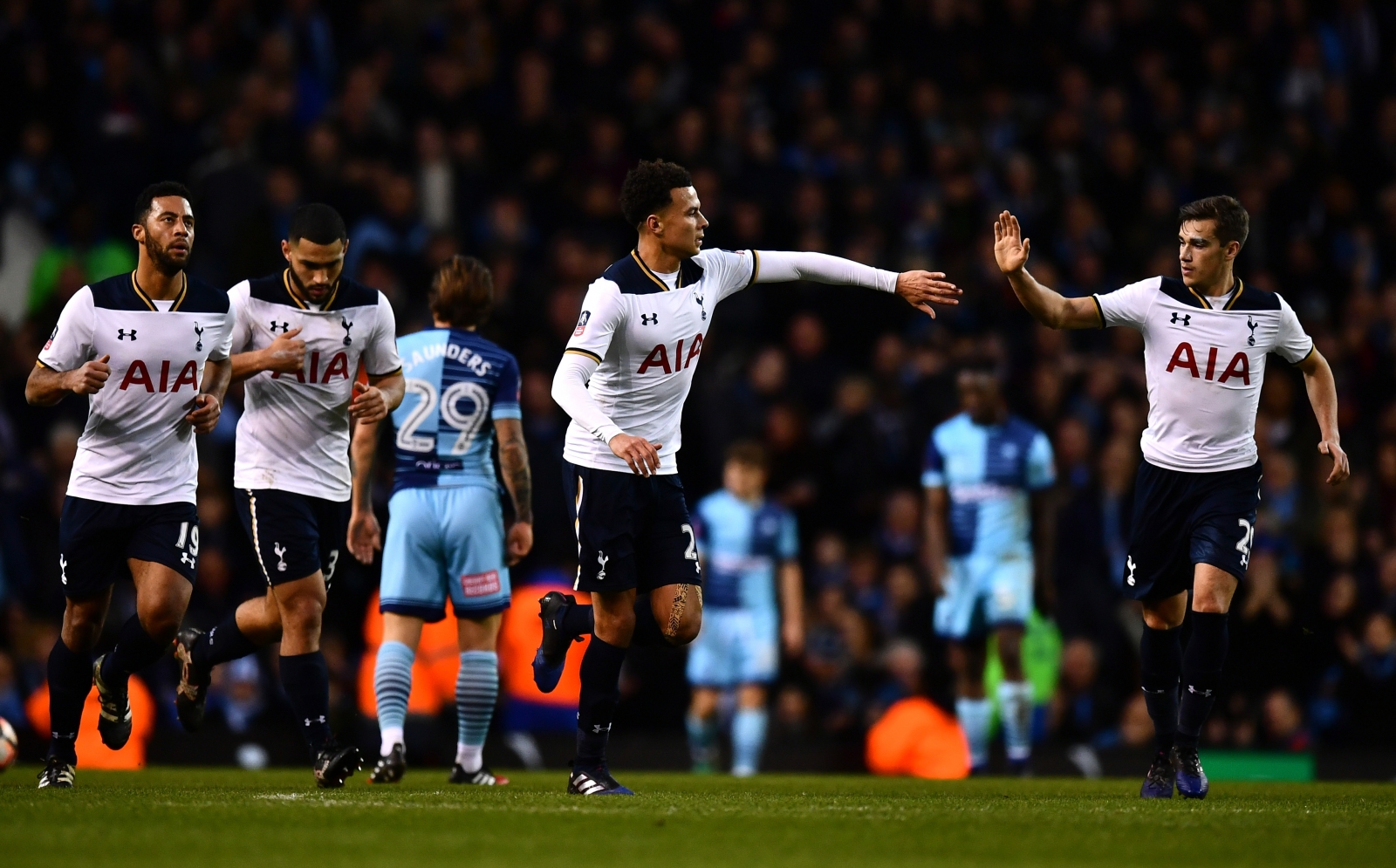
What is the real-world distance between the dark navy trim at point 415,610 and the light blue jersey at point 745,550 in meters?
4.20

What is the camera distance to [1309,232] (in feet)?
56.5

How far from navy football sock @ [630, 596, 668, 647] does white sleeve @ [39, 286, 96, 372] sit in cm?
271

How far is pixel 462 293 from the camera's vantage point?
9594mm

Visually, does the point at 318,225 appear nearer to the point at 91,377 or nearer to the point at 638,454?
the point at 91,377

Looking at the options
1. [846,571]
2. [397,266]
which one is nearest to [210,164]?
[397,266]

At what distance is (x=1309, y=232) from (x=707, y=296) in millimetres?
10908

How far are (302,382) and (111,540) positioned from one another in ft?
3.74

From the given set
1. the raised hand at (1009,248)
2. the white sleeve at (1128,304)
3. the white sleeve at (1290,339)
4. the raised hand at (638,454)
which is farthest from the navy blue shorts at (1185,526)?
the raised hand at (638,454)

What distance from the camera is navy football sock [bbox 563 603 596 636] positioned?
27.9 ft

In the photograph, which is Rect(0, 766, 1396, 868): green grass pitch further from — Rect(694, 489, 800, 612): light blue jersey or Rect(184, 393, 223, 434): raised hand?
Rect(694, 489, 800, 612): light blue jersey

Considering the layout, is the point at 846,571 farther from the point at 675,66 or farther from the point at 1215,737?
the point at 675,66

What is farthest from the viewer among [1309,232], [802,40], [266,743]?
[802,40]

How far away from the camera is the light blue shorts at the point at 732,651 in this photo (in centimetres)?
1315

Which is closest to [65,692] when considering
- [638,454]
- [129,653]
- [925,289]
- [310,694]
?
[129,653]
